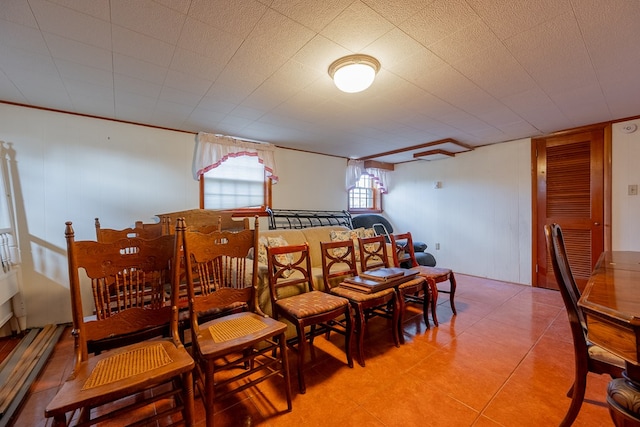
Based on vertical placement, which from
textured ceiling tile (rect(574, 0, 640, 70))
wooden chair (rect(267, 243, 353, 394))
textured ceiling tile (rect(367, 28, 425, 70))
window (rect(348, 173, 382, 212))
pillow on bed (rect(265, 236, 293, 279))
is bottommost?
wooden chair (rect(267, 243, 353, 394))

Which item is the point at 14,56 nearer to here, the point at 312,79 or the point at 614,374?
the point at 312,79

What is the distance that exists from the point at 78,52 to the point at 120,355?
1.95 m

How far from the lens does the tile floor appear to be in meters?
1.50

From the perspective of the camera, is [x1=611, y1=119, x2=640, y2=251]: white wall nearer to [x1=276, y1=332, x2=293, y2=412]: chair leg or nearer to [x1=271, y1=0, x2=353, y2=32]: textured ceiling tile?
[x1=271, y1=0, x2=353, y2=32]: textured ceiling tile

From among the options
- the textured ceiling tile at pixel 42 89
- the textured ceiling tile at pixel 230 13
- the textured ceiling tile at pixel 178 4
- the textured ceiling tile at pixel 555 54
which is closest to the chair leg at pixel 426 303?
the textured ceiling tile at pixel 555 54

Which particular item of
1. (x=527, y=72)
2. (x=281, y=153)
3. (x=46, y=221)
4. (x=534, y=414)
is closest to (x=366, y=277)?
(x=534, y=414)

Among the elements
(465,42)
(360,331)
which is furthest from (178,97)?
(360,331)

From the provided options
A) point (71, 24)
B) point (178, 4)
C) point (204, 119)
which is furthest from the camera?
point (204, 119)

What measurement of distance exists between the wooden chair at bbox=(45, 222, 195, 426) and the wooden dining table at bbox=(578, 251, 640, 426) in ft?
5.12

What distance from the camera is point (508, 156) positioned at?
4168 millimetres

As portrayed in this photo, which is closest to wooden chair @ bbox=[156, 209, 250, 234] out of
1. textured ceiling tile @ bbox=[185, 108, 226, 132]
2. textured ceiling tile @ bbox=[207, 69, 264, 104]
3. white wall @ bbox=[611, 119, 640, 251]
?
textured ceiling tile @ bbox=[185, 108, 226, 132]

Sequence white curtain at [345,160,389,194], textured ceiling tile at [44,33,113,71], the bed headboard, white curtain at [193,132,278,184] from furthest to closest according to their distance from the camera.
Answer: white curtain at [345,160,389,194]
the bed headboard
white curtain at [193,132,278,184]
textured ceiling tile at [44,33,113,71]

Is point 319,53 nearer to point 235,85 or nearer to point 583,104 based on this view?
point 235,85

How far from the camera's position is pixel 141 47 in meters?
1.74
